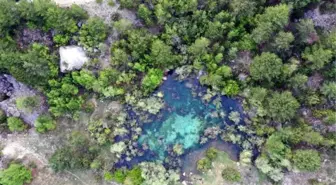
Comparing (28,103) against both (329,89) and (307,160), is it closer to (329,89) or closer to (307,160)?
(307,160)

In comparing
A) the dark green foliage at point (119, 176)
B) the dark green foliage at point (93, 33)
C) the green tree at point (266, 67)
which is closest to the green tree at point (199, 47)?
the green tree at point (266, 67)

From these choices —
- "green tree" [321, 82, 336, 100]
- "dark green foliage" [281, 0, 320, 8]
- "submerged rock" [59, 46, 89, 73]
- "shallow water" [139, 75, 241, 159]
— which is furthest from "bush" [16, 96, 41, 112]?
"green tree" [321, 82, 336, 100]

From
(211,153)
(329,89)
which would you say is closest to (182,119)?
(211,153)

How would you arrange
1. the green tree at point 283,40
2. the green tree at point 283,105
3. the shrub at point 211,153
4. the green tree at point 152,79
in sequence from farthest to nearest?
the green tree at point 152,79, the shrub at point 211,153, the green tree at point 283,105, the green tree at point 283,40

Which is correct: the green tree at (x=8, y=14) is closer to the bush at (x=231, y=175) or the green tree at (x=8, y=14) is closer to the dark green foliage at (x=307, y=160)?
the bush at (x=231, y=175)

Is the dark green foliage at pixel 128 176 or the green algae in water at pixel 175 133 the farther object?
the green algae in water at pixel 175 133

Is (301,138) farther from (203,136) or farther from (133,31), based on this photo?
(133,31)

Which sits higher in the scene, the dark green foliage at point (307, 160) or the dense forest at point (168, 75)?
the dense forest at point (168, 75)

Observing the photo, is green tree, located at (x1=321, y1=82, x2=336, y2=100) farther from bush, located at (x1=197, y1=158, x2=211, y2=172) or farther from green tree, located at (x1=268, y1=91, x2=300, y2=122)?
Result: bush, located at (x1=197, y1=158, x2=211, y2=172)
